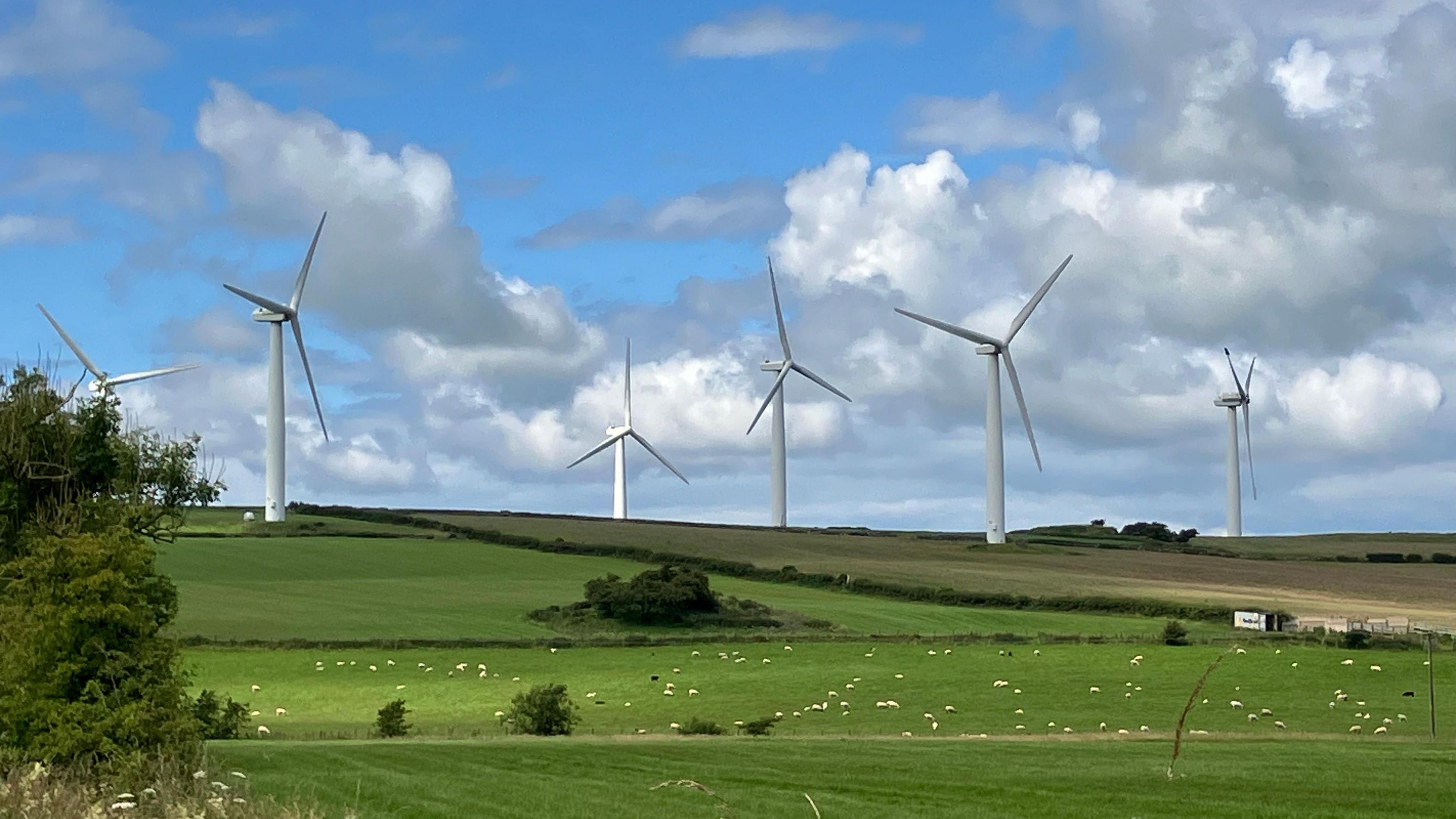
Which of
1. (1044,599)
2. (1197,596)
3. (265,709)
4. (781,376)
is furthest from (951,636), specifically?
(781,376)

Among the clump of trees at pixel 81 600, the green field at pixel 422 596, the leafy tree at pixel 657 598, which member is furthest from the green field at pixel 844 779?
the leafy tree at pixel 657 598

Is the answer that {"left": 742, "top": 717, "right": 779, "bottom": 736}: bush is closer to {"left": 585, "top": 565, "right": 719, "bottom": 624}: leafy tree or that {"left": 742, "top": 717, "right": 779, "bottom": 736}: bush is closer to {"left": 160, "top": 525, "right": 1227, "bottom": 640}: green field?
{"left": 160, "top": 525, "right": 1227, "bottom": 640}: green field

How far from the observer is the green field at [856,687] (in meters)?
51.5

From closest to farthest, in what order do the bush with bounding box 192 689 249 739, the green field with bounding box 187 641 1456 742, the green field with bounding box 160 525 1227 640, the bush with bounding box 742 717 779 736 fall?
the bush with bounding box 192 689 249 739 < the bush with bounding box 742 717 779 736 < the green field with bounding box 187 641 1456 742 < the green field with bounding box 160 525 1227 640

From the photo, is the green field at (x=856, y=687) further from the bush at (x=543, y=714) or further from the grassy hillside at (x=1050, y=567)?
the grassy hillside at (x=1050, y=567)

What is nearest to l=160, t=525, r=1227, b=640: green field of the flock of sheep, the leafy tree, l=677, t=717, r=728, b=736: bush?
Answer: the leafy tree

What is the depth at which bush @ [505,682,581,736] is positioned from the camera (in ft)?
157

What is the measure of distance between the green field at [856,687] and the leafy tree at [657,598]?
7.10 metres

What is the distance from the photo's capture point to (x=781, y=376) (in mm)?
141750

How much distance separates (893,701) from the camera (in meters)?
56.5

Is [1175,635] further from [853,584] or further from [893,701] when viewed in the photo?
[853,584]

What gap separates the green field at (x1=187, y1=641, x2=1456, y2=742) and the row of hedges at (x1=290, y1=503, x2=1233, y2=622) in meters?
17.6

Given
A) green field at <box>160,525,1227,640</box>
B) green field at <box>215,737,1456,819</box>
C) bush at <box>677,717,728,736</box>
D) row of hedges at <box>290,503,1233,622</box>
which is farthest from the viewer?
row of hedges at <box>290,503,1233,622</box>

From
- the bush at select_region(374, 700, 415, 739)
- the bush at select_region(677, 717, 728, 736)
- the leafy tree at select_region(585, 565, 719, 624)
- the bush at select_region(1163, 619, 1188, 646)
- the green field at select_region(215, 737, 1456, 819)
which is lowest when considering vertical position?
the bush at select_region(677, 717, 728, 736)
